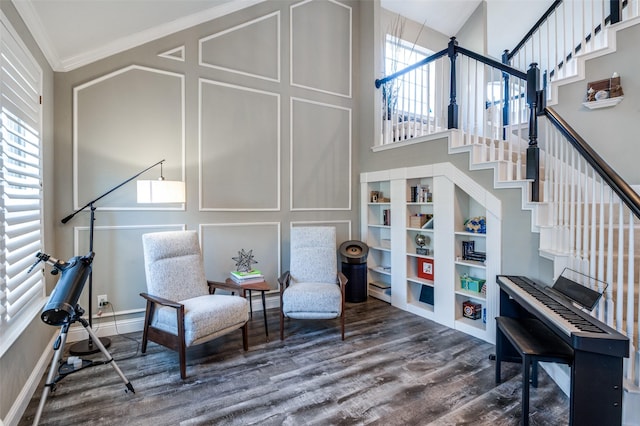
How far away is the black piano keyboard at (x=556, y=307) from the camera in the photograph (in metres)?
1.63

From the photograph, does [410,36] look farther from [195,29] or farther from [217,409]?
[217,409]

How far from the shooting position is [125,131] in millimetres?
3193

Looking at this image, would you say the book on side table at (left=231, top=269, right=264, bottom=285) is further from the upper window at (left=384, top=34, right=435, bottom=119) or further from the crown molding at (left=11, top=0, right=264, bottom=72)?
the upper window at (left=384, top=34, right=435, bottom=119)

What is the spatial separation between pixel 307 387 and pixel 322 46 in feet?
13.7

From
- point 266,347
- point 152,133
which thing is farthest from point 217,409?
point 152,133

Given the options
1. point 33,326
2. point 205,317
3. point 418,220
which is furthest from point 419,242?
point 33,326

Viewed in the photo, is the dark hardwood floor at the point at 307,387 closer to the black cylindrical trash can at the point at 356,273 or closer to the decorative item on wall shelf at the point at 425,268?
the decorative item on wall shelf at the point at 425,268

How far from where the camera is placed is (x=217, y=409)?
2039mm

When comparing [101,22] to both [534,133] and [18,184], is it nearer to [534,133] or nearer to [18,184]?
[18,184]

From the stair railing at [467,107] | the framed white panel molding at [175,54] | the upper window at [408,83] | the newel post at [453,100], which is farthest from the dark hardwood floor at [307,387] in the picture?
the framed white panel molding at [175,54]

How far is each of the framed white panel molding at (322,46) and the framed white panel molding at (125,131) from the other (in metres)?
1.60

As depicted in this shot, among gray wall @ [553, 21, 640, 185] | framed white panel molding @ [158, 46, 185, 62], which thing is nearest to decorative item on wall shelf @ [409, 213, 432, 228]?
gray wall @ [553, 21, 640, 185]

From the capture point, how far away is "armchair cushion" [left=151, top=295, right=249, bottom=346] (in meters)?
2.46

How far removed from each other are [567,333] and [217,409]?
6.78 feet
